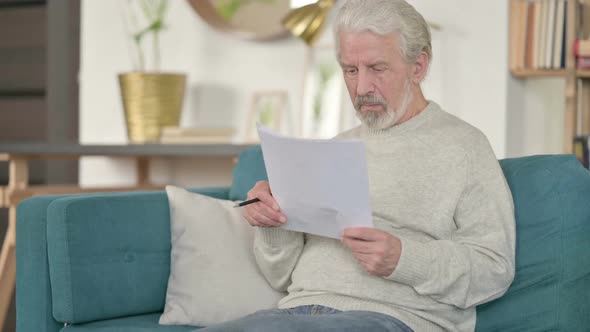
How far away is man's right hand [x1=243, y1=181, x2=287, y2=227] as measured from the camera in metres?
1.82

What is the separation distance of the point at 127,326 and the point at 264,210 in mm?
483

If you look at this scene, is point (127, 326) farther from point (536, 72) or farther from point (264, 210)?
point (536, 72)

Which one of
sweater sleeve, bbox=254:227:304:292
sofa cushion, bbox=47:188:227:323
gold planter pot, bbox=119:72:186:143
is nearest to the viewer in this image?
sweater sleeve, bbox=254:227:304:292

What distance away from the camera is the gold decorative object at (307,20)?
3406 millimetres

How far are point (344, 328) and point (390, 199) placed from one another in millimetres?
352

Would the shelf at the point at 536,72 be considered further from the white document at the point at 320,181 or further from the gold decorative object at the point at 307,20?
the white document at the point at 320,181

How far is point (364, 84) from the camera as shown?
74.3 inches

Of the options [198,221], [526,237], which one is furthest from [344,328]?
[198,221]

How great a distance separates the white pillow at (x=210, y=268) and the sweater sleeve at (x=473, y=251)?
0.52 metres

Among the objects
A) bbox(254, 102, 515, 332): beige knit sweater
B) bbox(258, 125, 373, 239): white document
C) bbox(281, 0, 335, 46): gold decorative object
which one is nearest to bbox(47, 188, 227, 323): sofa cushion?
bbox(254, 102, 515, 332): beige knit sweater

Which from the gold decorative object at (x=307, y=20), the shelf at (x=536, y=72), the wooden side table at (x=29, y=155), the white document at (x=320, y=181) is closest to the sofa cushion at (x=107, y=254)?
the white document at (x=320, y=181)

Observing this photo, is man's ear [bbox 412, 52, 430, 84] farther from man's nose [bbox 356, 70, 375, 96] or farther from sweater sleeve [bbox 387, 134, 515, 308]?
sweater sleeve [bbox 387, 134, 515, 308]

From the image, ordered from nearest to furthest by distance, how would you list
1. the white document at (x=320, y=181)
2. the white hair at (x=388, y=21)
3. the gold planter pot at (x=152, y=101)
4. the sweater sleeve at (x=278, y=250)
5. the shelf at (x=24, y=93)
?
1. the white document at (x=320, y=181)
2. the white hair at (x=388, y=21)
3. the sweater sleeve at (x=278, y=250)
4. the gold planter pot at (x=152, y=101)
5. the shelf at (x=24, y=93)

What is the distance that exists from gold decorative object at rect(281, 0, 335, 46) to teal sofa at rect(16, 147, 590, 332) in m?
1.31
